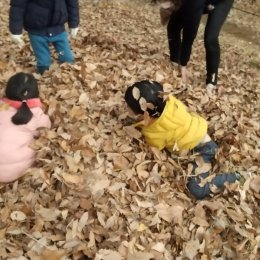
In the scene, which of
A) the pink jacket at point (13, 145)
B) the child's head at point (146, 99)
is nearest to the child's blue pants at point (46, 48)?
the pink jacket at point (13, 145)

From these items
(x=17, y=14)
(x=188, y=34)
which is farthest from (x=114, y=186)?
(x=188, y=34)

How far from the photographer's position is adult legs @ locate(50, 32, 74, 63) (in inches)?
227

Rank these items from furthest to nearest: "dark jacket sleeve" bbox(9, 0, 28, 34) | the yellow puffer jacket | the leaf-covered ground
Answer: "dark jacket sleeve" bbox(9, 0, 28, 34) → the yellow puffer jacket → the leaf-covered ground

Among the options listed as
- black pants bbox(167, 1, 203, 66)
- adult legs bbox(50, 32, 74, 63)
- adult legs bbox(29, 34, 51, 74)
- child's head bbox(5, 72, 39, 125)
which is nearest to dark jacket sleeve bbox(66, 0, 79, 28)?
adult legs bbox(50, 32, 74, 63)

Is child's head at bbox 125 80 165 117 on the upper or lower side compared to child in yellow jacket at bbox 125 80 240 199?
upper

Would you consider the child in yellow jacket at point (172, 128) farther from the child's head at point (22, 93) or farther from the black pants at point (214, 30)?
the black pants at point (214, 30)

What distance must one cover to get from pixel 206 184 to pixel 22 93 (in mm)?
2218

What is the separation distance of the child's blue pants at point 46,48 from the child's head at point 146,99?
1793 millimetres

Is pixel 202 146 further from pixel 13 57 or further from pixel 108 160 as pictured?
pixel 13 57

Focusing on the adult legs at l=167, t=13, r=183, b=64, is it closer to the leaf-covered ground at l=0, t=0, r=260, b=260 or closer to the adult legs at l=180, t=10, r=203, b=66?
the adult legs at l=180, t=10, r=203, b=66

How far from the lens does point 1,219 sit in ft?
12.5

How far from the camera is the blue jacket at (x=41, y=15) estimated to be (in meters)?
5.30

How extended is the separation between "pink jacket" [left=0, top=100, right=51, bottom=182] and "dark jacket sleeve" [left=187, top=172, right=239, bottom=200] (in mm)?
1761

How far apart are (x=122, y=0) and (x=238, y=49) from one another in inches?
198
